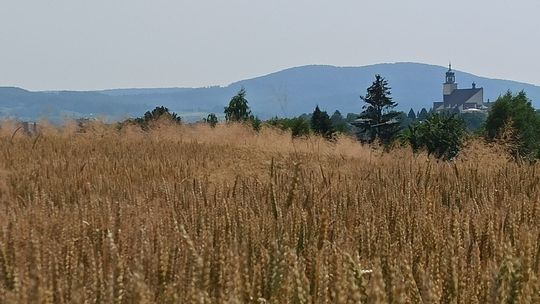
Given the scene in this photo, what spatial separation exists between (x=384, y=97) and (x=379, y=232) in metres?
29.6

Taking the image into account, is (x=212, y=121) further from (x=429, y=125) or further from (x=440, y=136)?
(x=440, y=136)

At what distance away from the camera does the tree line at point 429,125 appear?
18922mm

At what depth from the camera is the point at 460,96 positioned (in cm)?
12169

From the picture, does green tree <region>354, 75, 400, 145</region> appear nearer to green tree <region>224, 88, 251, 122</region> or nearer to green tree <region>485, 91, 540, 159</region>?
green tree <region>485, 91, 540, 159</region>

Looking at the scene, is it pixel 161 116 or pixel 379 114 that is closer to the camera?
pixel 161 116

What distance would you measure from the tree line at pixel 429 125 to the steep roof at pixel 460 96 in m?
94.3

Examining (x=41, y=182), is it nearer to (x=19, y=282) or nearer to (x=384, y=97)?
(x=19, y=282)

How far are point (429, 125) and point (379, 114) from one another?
1068cm

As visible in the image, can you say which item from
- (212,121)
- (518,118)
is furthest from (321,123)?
(212,121)

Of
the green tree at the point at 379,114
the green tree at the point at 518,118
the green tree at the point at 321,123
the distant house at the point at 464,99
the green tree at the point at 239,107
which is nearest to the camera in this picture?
the green tree at the point at 518,118

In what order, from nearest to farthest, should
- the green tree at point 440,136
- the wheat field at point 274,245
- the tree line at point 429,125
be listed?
the wheat field at point 274,245, the tree line at point 429,125, the green tree at point 440,136

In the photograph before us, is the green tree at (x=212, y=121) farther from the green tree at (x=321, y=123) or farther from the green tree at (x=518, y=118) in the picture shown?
the green tree at (x=518, y=118)

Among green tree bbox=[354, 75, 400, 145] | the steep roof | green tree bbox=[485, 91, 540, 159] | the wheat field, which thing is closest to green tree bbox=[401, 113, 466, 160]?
green tree bbox=[485, 91, 540, 159]

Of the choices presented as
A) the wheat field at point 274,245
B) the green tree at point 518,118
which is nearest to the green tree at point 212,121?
the green tree at point 518,118
